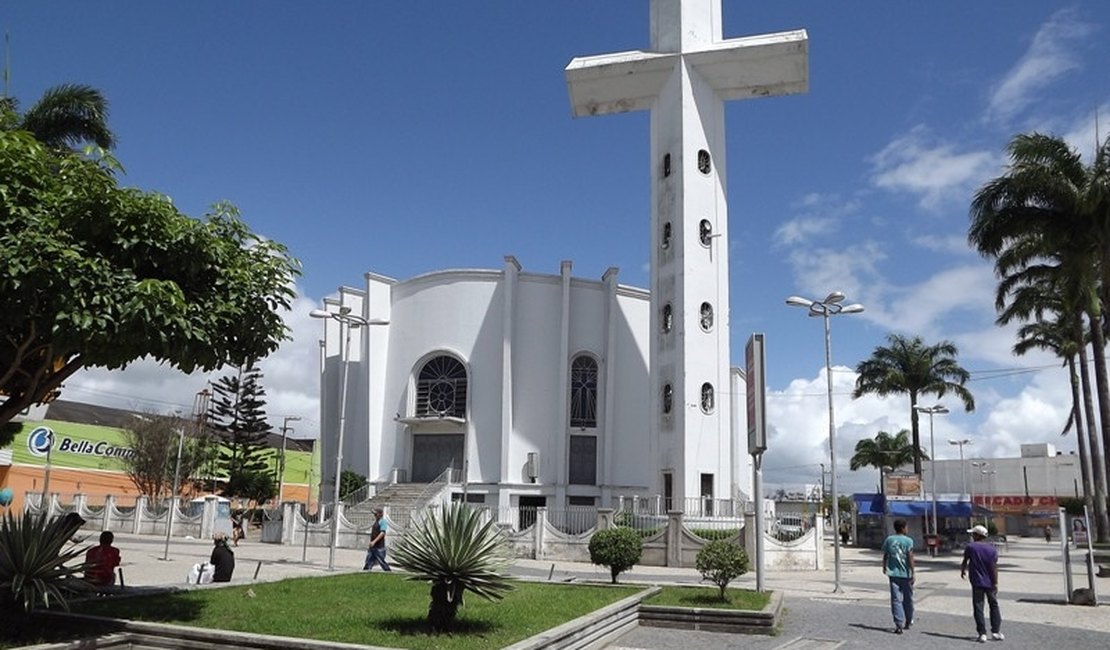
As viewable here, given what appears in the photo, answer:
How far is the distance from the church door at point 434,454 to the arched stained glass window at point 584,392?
17.9 ft

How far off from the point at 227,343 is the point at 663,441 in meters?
24.8

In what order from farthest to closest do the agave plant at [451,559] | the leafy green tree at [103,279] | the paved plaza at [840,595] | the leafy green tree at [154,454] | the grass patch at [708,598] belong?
the leafy green tree at [154,454]
the grass patch at [708,598]
the paved plaza at [840,595]
the agave plant at [451,559]
the leafy green tree at [103,279]

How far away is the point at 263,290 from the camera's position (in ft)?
31.3

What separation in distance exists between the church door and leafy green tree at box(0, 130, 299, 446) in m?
30.5

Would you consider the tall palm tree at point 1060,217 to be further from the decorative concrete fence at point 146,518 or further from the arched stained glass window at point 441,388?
the decorative concrete fence at point 146,518

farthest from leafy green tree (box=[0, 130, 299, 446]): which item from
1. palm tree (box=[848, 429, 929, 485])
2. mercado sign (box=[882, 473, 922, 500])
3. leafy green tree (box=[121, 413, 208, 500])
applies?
palm tree (box=[848, 429, 929, 485])

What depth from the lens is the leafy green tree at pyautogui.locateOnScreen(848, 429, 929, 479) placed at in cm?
6738

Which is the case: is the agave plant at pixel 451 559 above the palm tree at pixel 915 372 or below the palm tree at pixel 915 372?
below

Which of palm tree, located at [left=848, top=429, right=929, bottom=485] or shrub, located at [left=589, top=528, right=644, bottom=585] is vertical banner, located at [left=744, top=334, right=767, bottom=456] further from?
palm tree, located at [left=848, top=429, right=929, bottom=485]

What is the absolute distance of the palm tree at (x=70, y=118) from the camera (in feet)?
70.2

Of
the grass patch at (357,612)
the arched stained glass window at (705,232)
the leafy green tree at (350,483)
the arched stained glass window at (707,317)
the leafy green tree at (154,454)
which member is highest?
the arched stained glass window at (705,232)

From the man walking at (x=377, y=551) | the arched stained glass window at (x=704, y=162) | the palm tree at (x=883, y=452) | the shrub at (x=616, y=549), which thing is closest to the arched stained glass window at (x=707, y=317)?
the arched stained glass window at (x=704, y=162)

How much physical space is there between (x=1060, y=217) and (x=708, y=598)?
60.0 feet

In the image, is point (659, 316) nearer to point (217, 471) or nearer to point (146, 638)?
point (146, 638)
